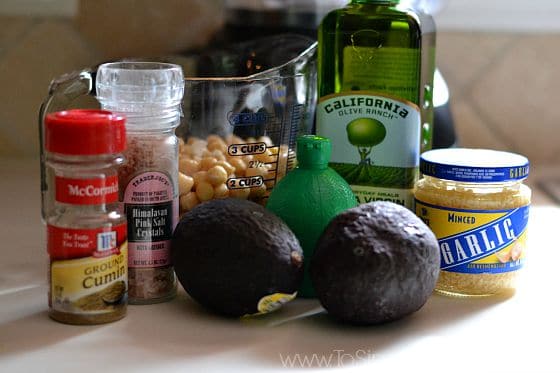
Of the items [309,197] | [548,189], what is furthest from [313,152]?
[548,189]

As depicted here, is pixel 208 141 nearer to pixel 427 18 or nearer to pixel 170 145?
pixel 170 145

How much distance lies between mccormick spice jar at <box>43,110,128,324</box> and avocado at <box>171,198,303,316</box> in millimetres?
58

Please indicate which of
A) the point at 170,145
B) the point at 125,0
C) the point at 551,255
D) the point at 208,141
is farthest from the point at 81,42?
the point at 551,255

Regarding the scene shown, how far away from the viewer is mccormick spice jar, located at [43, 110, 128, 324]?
0.73 metres

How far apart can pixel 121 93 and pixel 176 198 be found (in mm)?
104

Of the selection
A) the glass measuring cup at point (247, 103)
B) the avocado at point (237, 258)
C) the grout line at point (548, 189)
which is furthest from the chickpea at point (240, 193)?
the grout line at point (548, 189)

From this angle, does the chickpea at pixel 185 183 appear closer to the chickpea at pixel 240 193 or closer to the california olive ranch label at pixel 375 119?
the chickpea at pixel 240 193

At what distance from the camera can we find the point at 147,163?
2.64ft

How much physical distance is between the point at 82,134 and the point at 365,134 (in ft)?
1.00

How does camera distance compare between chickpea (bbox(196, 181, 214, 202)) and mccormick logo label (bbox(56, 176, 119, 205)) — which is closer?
mccormick logo label (bbox(56, 176, 119, 205))

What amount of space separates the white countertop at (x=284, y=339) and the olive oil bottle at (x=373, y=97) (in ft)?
0.46

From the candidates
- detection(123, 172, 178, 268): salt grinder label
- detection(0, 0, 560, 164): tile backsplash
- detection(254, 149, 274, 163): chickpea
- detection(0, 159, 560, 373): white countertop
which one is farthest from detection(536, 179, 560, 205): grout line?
detection(123, 172, 178, 268): salt grinder label

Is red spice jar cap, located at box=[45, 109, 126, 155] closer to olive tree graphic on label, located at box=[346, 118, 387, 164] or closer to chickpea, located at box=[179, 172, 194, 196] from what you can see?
chickpea, located at box=[179, 172, 194, 196]

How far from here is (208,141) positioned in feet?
3.09
